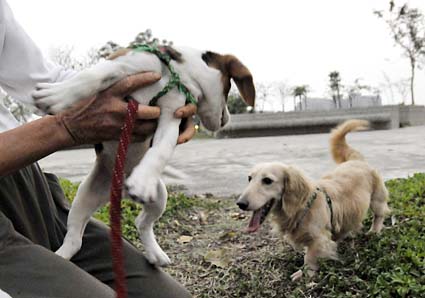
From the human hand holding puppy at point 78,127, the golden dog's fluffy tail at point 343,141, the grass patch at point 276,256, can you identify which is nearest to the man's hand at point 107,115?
the human hand holding puppy at point 78,127

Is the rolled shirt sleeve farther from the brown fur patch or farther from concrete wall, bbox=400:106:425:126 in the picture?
concrete wall, bbox=400:106:425:126

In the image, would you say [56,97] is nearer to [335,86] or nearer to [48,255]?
[48,255]

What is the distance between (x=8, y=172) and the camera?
4.70 feet

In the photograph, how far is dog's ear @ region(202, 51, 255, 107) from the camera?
1826mm

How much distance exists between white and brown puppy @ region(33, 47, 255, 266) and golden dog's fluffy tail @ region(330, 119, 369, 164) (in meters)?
2.21

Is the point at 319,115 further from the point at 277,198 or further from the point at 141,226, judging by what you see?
the point at 141,226

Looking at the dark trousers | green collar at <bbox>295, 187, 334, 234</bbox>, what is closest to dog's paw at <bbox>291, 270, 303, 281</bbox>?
green collar at <bbox>295, 187, 334, 234</bbox>

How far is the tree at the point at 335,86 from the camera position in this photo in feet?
89.5

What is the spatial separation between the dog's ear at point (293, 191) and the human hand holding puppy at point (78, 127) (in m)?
1.78

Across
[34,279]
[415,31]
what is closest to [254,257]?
[34,279]

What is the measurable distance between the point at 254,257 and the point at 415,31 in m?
21.5

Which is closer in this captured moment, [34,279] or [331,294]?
[34,279]

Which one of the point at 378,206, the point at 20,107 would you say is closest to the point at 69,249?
the point at 378,206

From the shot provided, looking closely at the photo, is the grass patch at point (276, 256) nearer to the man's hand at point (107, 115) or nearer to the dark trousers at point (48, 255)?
the dark trousers at point (48, 255)
